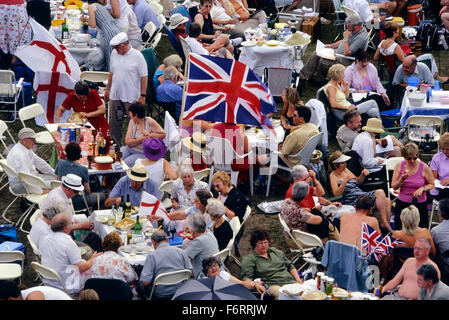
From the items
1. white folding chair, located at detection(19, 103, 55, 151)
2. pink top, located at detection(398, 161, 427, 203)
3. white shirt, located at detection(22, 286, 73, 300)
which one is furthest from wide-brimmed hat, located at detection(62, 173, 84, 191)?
pink top, located at detection(398, 161, 427, 203)

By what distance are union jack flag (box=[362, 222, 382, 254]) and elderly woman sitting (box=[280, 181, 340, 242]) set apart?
716mm

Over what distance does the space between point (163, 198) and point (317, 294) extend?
10.2ft

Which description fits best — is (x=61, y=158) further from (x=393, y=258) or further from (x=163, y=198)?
(x=393, y=258)

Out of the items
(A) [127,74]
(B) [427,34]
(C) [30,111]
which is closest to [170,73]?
(A) [127,74]

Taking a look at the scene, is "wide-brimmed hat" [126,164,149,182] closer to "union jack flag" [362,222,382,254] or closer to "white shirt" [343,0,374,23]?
"union jack flag" [362,222,382,254]

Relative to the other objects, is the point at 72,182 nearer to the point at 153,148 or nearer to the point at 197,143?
the point at 153,148

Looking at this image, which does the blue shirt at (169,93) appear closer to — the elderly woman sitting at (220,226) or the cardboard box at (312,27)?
the elderly woman sitting at (220,226)

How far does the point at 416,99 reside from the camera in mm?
12961

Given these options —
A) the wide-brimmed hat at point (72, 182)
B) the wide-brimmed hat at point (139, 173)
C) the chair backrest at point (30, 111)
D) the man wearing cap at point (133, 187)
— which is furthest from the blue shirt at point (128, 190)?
the chair backrest at point (30, 111)

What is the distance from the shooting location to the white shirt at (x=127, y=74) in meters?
12.6

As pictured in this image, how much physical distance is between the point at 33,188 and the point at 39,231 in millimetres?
1658

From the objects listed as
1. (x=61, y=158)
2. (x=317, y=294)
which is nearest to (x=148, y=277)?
(x=317, y=294)

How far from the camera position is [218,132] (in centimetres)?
1161

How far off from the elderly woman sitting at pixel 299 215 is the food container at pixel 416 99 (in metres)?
3.58
